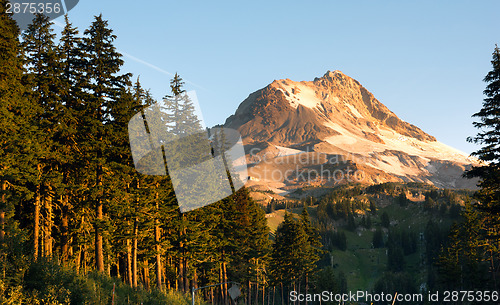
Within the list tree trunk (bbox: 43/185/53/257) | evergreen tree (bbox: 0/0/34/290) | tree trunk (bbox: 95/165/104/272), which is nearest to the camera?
evergreen tree (bbox: 0/0/34/290)

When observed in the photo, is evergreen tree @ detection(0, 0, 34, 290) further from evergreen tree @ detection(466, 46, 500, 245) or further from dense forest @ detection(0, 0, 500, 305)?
evergreen tree @ detection(466, 46, 500, 245)

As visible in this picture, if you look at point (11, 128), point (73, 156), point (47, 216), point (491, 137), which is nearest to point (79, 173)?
point (73, 156)

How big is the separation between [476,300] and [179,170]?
219 ft

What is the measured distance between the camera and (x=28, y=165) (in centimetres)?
2655

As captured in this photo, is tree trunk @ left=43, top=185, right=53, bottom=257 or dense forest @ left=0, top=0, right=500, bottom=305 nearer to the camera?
dense forest @ left=0, top=0, right=500, bottom=305

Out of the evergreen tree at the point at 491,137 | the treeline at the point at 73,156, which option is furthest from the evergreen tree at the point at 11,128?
the evergreen tree at the point at 491,137

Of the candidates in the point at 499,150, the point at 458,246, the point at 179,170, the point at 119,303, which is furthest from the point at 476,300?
Result: the point at 119,303

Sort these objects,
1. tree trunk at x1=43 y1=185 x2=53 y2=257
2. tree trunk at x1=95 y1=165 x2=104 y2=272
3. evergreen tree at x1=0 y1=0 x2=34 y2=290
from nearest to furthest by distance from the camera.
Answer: evergreen tree at x1=0 y1=0 x2=34 y2=290
tree trunk at x1=95 y1=165 x2=104 y2=272
tree trunk at x1=43 y1=185 x2=53 y2=257

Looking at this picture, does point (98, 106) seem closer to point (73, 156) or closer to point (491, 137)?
point (73, 156)

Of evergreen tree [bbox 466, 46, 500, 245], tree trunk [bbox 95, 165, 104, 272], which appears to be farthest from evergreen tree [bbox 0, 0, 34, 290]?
evergreen tree [bbox 466, 46, 500, 245]

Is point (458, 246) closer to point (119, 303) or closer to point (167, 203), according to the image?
point (167, 203)

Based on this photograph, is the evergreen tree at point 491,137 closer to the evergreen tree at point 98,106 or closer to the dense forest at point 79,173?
the dense forest at point 79,173

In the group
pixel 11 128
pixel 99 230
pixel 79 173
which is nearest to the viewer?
pixel 11 128

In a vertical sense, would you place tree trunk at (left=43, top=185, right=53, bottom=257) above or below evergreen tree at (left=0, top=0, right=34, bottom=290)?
below
